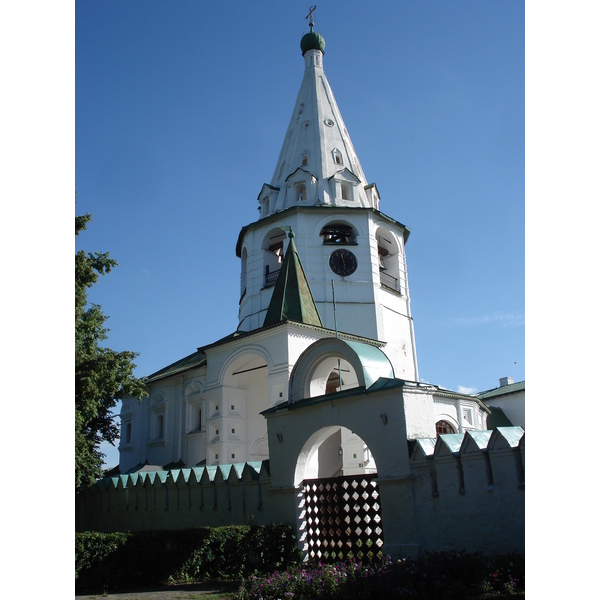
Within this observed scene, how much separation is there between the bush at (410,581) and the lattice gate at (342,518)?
1.60 meters

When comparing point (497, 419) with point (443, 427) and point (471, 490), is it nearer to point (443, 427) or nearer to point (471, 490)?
point (443, 427)

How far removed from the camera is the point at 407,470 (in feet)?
31.7

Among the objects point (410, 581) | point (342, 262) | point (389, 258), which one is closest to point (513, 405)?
point (389, 258)

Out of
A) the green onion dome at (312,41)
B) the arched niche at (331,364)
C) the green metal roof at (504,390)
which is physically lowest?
the green metal roof at (504,390)

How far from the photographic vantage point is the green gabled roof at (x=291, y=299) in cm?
2112

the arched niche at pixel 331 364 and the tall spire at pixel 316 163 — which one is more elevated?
the tall spire at pixel 316 163

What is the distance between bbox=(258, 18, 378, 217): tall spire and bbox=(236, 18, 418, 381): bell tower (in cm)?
5

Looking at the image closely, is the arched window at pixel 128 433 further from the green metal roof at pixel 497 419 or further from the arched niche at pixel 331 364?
the arched niche at pixel 331 364

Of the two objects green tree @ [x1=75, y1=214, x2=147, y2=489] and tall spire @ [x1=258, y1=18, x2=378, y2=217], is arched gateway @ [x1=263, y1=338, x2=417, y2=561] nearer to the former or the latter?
green tree @ [x1=75, y1=214, x2=147, y2=489]

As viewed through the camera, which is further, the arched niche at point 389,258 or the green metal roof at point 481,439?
the arched niche at point 389,258

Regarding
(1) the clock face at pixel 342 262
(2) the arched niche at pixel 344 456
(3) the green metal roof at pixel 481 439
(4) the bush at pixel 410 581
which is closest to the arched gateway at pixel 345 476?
(3) the green metal roof at pixel 481 439

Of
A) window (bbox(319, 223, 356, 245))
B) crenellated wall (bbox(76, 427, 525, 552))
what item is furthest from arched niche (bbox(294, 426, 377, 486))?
window (bbox(319, 223, 356, 245))

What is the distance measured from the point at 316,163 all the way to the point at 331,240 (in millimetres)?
4445
